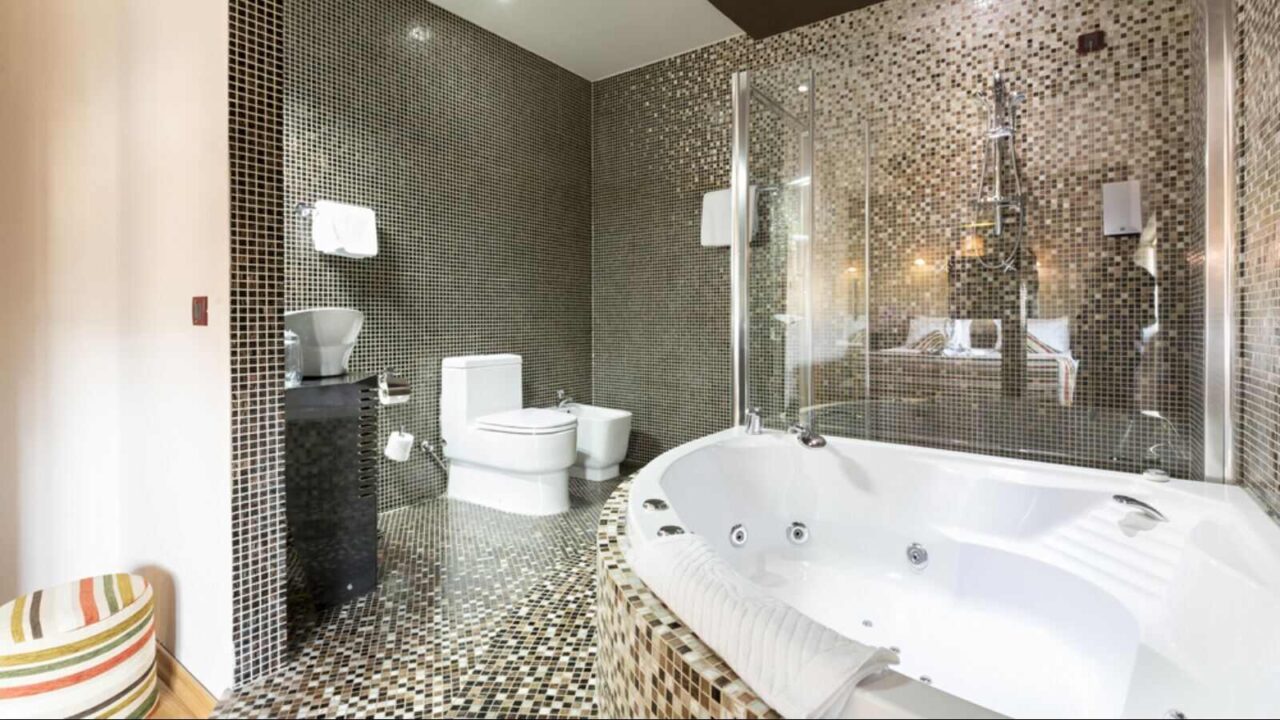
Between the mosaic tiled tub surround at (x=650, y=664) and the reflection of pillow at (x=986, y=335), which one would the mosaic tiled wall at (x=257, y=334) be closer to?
the mosaic tiled tub surround at (x=650, y=664)

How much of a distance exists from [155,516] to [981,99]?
127 inches

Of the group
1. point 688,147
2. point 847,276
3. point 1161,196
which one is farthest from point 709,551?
point 688,147

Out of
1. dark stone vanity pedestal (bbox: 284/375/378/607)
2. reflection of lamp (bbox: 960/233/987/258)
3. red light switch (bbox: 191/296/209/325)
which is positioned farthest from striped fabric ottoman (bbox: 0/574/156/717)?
reflection of lamp (bbox: 960/233/987/258)

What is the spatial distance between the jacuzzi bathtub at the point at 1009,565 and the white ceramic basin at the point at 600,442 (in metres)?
1.15

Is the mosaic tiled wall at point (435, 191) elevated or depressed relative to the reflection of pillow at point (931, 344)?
elevated

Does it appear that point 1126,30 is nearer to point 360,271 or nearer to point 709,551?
point 709,551

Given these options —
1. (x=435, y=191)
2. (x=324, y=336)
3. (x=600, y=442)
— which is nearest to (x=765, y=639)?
(x=324, y=336)

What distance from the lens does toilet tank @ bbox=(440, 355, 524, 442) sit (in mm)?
3002

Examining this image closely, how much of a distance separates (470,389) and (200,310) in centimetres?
158

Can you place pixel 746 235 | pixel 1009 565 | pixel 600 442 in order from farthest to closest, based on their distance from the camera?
pixel 600 442, pixel 746 235, pixel 1009 565

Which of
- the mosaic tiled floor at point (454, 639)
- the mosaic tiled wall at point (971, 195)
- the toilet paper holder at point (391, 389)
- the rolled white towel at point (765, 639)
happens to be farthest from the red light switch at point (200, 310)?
the mosaic tiled wall at point (971, 195)

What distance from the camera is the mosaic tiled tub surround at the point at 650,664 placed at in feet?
2.80

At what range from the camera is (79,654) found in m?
1.34

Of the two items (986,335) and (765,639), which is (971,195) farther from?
(765,639)
